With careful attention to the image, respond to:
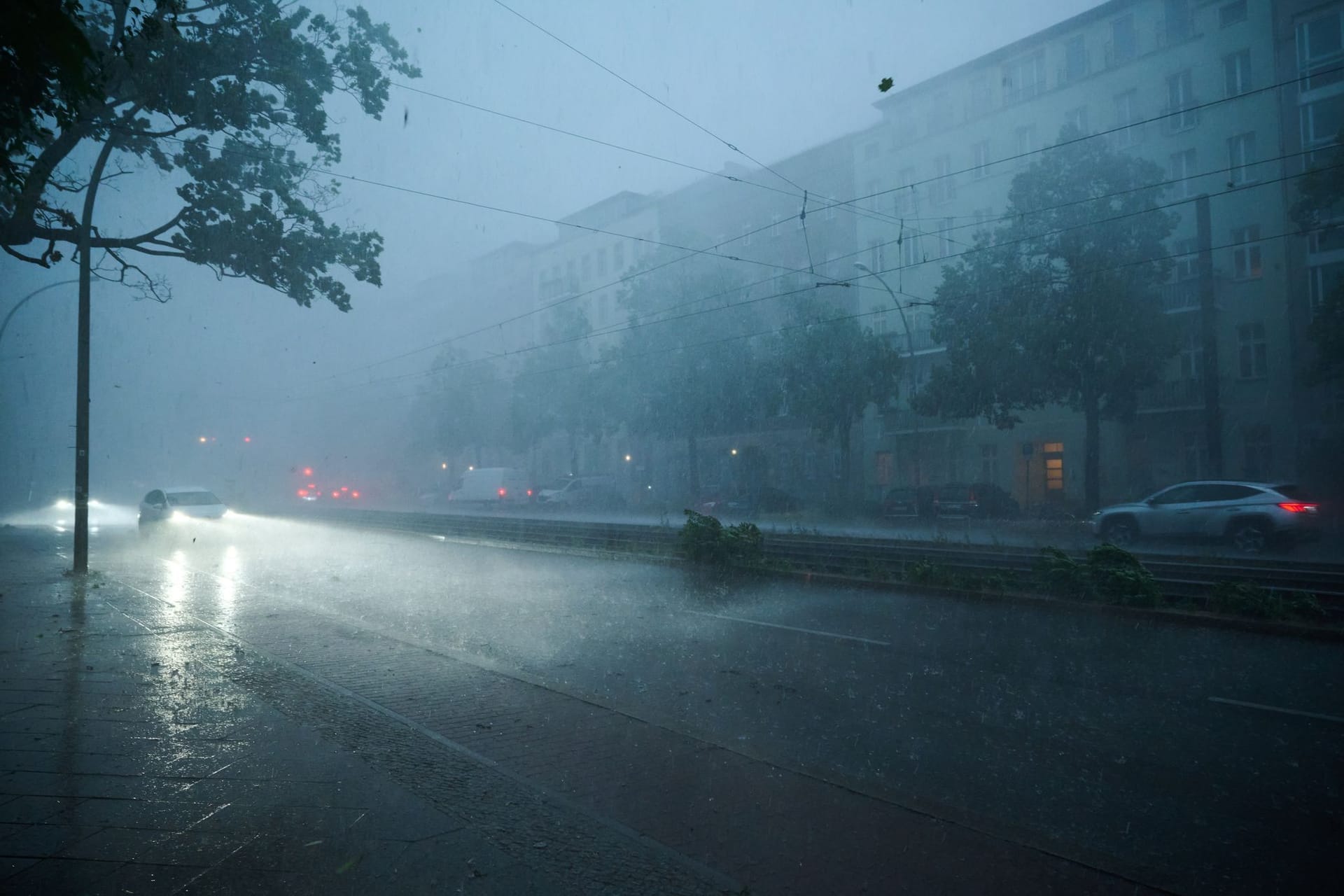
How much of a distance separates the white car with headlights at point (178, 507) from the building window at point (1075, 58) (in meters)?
40.2

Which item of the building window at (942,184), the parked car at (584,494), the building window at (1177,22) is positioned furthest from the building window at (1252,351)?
the parked car at (584,494)

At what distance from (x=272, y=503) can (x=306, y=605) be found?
54395 millimetres

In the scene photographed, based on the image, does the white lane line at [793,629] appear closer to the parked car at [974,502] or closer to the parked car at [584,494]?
the parked car at [974,502]

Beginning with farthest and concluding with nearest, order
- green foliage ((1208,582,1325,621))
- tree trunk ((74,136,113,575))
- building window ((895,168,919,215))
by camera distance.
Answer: building window ((895,168,919,215)) → tree trunk ((74,136,113,575)) → green foliage ((1208,582,1325,621))

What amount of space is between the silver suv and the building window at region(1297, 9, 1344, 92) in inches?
738

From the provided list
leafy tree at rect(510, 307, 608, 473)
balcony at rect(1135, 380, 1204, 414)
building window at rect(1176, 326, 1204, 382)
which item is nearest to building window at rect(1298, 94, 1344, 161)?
building window at rect(1176, 326, 1204, 382)

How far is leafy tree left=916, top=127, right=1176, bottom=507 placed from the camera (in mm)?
27406

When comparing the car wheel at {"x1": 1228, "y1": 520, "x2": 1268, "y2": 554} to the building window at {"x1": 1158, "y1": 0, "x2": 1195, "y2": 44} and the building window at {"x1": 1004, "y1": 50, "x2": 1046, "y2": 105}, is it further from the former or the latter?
the building window at {"x1": 1004, "y1": 50, "x2": 1046, "y2": 105}

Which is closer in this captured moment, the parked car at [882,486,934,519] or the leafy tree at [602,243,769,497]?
the parked car at [882,486,934,519]

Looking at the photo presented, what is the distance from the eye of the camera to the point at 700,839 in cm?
426

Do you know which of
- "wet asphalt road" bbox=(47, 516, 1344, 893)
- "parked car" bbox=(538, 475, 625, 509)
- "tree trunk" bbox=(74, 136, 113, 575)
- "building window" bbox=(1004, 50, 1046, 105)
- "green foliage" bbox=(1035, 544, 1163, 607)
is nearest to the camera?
"wet asphalt road" bbox=(47, 516, 1344, 893)

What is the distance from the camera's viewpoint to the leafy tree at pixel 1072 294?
27.4 m

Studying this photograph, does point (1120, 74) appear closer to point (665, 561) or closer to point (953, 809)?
point (665, 561)

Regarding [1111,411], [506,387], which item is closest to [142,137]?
[1111,411]
